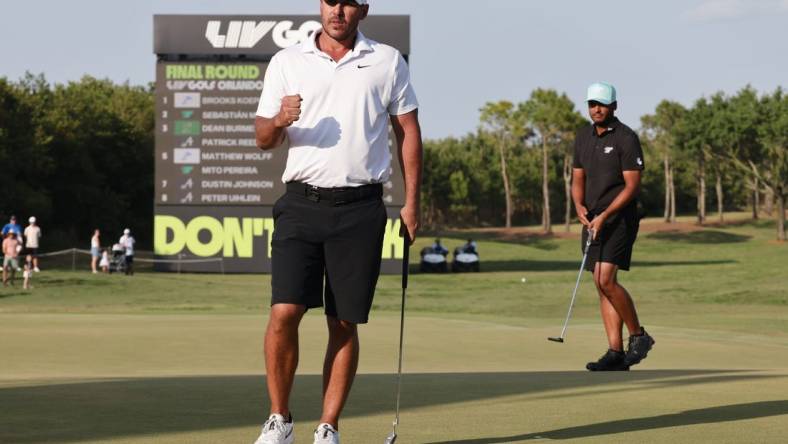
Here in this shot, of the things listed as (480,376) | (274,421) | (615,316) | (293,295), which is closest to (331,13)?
(293,295)

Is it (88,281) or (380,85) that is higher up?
(380,85)

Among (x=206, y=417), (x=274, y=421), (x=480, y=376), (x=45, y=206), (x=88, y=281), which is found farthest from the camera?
(x=45, y=206)

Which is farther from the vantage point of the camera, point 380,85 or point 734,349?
point 734,349

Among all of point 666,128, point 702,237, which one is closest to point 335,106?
point 702,237

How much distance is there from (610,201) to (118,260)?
35.6 m

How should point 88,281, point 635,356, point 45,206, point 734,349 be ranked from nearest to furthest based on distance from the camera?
point 635,356, point 734,349, point 88,281, point 45,206

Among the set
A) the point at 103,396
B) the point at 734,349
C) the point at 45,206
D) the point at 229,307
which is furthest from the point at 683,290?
the point at 45,206

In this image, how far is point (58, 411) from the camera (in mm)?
7145

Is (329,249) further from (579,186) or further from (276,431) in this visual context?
(579,186)

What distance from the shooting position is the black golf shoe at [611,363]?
34.5 feet

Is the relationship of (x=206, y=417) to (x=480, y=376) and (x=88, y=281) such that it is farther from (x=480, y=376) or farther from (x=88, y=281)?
(x=88, y=281)

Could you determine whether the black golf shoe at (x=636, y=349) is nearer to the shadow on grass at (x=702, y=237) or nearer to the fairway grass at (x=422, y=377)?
the fairway grass at (x=422, y=377)

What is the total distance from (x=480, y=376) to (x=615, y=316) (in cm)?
140

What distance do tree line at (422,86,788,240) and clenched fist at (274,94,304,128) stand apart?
75.7 metres
